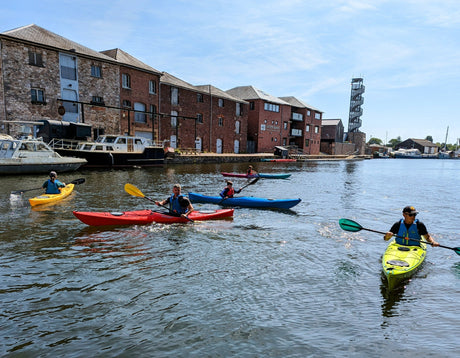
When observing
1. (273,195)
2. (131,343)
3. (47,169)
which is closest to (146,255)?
(131,343)

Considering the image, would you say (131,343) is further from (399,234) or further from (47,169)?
(47,169)

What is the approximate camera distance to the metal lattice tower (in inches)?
3302

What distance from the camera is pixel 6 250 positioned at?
24.6 ft

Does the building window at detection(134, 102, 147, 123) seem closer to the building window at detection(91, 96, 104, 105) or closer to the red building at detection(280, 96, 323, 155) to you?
the building window at detection(91, 96, 104, 105)

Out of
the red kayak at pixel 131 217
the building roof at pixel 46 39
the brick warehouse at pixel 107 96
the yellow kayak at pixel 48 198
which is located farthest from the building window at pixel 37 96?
the red kayak at pixel 131 217

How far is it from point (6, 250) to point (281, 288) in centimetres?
662

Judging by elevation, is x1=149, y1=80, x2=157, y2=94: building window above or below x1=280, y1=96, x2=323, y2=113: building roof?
below

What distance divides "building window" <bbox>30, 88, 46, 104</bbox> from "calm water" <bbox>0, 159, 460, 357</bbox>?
19276 millimetres

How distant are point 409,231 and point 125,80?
32.0 meters

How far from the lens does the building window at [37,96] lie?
25788 mm

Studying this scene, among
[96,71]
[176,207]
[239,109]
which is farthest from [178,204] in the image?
[239,109]

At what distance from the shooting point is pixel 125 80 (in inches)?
1294

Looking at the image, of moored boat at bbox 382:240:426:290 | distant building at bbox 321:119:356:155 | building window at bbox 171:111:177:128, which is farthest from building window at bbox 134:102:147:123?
distant building at bbox 321:119:356:155

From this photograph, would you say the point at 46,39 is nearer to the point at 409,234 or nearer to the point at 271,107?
the point at 409,234
